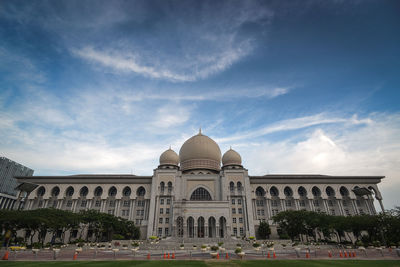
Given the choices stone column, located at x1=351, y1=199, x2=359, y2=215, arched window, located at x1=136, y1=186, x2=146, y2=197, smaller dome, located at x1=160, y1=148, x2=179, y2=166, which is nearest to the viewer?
stone column, located at x1=351, y1=199, x2=359, y2=215

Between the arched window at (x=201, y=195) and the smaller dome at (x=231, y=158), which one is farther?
the smaller dome at (x=231, y=158)

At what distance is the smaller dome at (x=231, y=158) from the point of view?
5009cm

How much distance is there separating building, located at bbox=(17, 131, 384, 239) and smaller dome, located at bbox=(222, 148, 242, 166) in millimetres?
230

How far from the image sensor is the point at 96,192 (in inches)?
1933

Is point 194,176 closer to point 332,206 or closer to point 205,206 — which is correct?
point 205,206

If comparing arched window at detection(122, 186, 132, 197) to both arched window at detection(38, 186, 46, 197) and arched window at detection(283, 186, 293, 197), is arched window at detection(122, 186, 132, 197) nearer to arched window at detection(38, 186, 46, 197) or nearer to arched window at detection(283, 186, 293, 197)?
arched window at detection(38, 186, 46, 197)

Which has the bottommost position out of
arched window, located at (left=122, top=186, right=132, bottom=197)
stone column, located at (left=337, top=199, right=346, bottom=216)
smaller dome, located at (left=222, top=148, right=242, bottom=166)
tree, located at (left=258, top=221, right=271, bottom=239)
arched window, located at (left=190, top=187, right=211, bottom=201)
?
tree, located at (left=258, top=221, right=271, bottom=239)

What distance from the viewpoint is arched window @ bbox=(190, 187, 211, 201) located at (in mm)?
45619

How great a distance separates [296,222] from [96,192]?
41.3 meters

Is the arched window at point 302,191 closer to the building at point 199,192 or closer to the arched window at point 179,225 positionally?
the building at point 199,192

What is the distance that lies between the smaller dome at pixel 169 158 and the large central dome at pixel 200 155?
1.87m

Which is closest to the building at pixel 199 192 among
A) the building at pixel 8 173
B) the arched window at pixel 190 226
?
the arched window at pixel 190 226

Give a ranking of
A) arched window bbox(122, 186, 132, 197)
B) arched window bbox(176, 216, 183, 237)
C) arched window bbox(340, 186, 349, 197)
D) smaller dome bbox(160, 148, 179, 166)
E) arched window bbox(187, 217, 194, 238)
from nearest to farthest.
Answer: arched window bbox(176, 216, 183, 237)
arched window bbox(187, 217, 194, 238)
arched window bbox(340, 186, 349, 197)
arched window bbox(122, 186, 132, 197)
smaller dome bbox(160, 148, 179, 166)

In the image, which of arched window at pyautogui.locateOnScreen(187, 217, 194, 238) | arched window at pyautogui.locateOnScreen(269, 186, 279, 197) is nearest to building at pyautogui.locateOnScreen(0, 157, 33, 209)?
arched window at pyautogui.locateOnScreen(187, 217, 194, 238)
